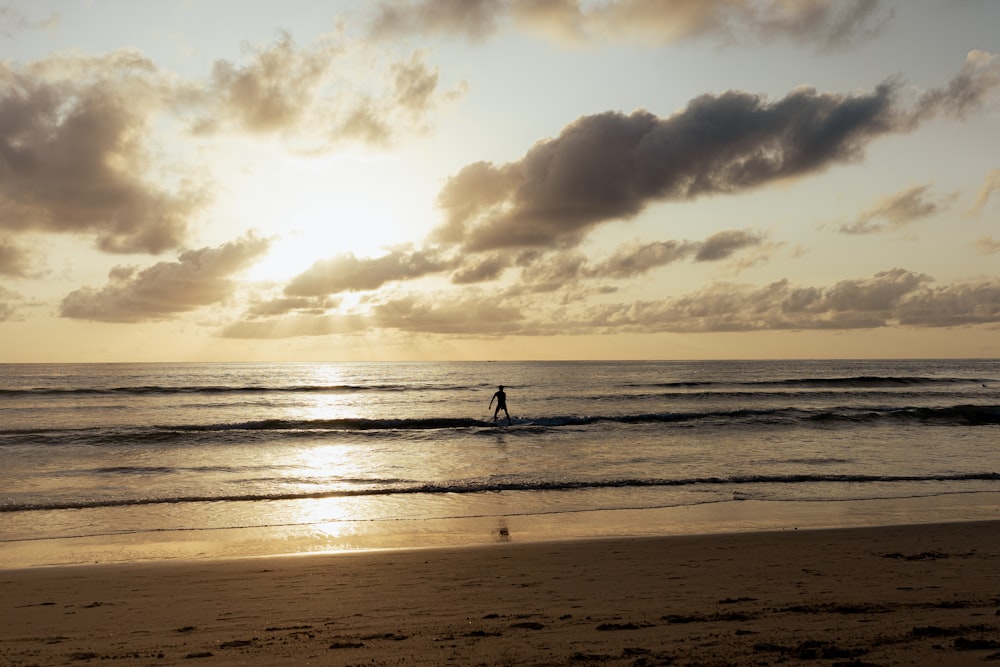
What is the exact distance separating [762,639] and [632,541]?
568 centimetres

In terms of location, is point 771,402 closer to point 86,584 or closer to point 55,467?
point 55,467

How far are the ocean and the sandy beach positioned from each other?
7.40ft

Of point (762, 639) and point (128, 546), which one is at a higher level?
point (762, 639)

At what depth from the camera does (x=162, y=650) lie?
7.45 m

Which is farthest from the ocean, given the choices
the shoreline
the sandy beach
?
the sandy beach

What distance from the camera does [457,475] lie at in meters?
22.6

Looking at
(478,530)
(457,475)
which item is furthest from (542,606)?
(457,475)

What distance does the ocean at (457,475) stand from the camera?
14914mm

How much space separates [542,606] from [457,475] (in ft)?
46.4

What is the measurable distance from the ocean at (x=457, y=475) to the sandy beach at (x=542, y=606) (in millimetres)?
2255

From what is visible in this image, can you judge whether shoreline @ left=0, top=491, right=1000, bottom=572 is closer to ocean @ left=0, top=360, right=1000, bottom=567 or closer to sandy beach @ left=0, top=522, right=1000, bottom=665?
ocean @ left=0, top=360, right=1000, bottom=567

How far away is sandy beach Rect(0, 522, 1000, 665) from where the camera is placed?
7.04m

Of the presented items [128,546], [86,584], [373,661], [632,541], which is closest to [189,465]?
[128,546]

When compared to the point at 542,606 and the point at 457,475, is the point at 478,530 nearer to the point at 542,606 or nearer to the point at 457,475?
the point at 542,606
